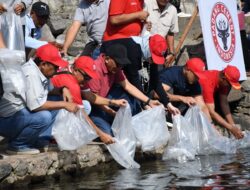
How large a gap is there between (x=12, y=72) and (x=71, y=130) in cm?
84

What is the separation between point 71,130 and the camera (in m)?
7.24

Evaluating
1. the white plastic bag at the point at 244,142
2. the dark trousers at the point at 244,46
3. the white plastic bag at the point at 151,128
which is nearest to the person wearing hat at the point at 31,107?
the white plastic bag at the point at 151,128

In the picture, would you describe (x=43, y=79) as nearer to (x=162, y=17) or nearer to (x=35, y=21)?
(x=35, y=21)

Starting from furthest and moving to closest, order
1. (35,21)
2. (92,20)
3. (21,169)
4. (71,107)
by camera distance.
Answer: (92,20) → (35,21) → (71,107) → (21,169)

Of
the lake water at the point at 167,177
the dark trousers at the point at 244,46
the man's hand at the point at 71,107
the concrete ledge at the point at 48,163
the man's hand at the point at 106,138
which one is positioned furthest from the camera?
the dark trousers at the point at 244,46

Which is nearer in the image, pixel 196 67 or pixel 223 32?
pixel 196 67

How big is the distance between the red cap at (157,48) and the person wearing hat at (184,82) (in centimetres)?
101

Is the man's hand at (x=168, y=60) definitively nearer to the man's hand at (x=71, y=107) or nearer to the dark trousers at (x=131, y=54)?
the dark trousers at (x=131, y=54)

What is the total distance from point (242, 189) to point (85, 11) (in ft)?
11.5

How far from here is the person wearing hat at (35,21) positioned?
28.5 feet

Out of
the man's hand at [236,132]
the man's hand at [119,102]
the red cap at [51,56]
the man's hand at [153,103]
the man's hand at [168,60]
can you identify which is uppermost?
the red cap at [51,56]

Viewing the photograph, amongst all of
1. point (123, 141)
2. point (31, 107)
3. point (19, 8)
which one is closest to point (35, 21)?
point (19, 8)

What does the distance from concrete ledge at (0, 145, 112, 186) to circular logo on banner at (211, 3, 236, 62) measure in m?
3.53

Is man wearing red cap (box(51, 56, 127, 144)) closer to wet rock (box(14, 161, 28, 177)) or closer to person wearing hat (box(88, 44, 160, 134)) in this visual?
person wearing hat (box(88, 44, 160, 134))
